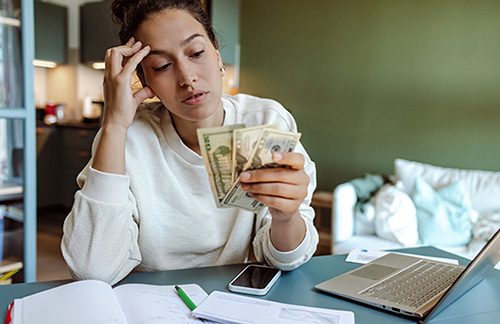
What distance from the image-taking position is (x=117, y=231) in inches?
37.7

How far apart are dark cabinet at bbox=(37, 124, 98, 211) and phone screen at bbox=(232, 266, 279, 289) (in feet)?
12.6

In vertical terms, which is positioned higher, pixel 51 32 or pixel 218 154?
pixel 51 32

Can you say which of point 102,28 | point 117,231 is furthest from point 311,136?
point 117,231

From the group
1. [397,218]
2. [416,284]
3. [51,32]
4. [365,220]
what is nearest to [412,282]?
[416,284]

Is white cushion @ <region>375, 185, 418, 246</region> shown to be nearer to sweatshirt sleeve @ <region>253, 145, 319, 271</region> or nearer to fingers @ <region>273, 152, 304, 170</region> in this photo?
sweatshirt sleeve @ <region>253, 145, 319, 271</region>

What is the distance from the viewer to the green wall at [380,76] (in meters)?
3.22

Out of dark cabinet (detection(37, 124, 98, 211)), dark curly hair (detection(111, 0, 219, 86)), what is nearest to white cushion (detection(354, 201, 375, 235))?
dark curly hair (detection(111, 0, 219, 86))

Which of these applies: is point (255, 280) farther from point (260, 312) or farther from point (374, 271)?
point (374, 271)

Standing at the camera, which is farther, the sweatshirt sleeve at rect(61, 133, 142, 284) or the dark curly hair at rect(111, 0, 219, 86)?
the dark curly hair at rect(111, 0, 219, 86)

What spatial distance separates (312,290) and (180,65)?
0.57m

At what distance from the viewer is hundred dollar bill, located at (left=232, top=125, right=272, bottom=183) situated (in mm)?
795

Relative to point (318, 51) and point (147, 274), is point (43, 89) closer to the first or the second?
point (318, 51)

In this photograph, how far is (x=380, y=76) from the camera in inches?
141

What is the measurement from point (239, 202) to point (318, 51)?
10.5 ft
